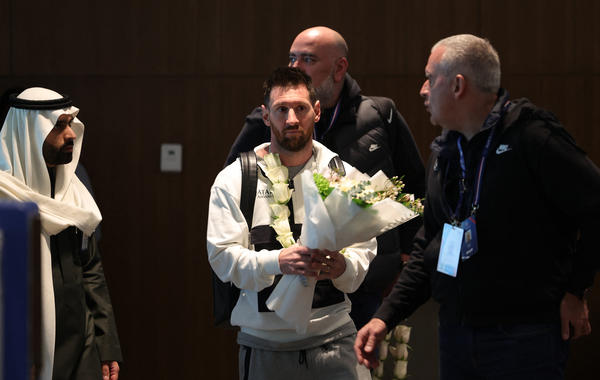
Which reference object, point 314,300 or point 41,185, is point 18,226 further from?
point 41,185

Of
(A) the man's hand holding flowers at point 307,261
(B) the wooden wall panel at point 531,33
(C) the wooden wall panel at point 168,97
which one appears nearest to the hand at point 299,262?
(A) the man's hand holding flowers at point 307,261

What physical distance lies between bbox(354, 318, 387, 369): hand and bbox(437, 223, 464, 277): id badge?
0.27m

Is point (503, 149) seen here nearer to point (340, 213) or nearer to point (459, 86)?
point (459, 86)

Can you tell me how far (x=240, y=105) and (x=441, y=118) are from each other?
2.84 metres

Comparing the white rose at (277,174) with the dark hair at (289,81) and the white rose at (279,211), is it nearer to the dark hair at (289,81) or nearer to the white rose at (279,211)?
the white rose at (279,211)

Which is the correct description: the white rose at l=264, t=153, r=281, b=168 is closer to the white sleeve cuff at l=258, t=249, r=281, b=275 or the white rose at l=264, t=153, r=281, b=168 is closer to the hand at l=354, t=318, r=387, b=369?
the white sleeve cuff at l=258, t=249, r=281, b=275

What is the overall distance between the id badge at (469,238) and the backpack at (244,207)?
556mm

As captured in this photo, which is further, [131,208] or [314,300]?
[131,208]

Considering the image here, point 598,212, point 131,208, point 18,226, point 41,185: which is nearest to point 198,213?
point 131,208

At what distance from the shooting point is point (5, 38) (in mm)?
5102

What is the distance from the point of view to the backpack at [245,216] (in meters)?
2.70

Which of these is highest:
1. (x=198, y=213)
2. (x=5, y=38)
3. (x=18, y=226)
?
(x=5, y=38)

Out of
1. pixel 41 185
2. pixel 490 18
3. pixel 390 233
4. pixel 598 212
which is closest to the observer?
pixel 598 212

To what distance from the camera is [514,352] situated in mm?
2164
